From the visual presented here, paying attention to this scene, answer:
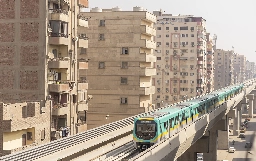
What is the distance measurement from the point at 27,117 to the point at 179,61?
106 meters

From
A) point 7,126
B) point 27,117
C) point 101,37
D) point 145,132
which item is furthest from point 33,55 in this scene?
point 101,37

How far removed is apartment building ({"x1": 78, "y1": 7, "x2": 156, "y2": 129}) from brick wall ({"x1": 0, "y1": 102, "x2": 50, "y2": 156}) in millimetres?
26844

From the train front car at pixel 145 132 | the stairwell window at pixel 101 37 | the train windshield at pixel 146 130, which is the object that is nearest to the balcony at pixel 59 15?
the train front car at pixel 145 132

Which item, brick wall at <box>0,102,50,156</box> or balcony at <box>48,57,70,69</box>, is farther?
balcony at <box>48,57,70,69</box>

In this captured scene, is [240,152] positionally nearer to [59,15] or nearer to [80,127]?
[80,127]

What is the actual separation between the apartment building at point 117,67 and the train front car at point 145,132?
113 feet

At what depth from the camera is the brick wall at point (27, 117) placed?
1540 inches

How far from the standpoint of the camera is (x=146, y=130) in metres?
37.4

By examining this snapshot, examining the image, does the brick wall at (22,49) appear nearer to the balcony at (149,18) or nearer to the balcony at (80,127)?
the balcony at (80,127)

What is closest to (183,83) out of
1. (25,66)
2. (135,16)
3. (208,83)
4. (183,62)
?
(183,62)

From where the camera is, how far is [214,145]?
6538cm

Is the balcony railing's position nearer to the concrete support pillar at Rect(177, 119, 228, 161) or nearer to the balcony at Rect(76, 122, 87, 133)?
the balcony at Rect(76, 122, 87, 133)

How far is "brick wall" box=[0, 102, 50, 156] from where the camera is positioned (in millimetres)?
39125

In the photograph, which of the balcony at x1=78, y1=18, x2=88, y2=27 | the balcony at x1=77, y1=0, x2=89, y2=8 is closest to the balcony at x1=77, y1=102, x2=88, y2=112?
the balcony at x1=78, y1=18, x2=88, y2=27
